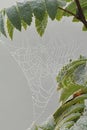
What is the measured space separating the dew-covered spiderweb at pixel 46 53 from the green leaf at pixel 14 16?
1126mm

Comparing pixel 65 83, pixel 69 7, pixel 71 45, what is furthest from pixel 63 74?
pixel 71 45

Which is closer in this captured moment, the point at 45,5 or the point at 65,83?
the point at 45,5

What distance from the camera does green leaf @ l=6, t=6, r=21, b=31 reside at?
1.82 ft

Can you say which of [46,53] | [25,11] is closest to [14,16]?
[25,11]

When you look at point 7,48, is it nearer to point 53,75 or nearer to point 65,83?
point 53,75

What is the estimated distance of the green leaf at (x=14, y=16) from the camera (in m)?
0.55

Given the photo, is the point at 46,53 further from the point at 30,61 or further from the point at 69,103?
the point at 69,103

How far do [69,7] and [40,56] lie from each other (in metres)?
1.00

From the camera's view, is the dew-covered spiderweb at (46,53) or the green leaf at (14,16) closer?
the green leaf at (14,16)

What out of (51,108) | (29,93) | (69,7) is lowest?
(51,108)

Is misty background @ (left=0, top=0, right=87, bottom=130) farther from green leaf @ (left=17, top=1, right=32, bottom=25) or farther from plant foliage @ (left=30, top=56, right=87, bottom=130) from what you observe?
green leaf @ (left=17, top=1, right=32, bottom=25)

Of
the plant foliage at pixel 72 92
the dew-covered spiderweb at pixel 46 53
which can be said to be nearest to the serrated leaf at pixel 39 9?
the plant foliage at pixel 72 92

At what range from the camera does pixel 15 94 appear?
5.64ft

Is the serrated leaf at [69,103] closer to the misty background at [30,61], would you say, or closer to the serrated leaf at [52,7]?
the serrated leaf at [52,7]
